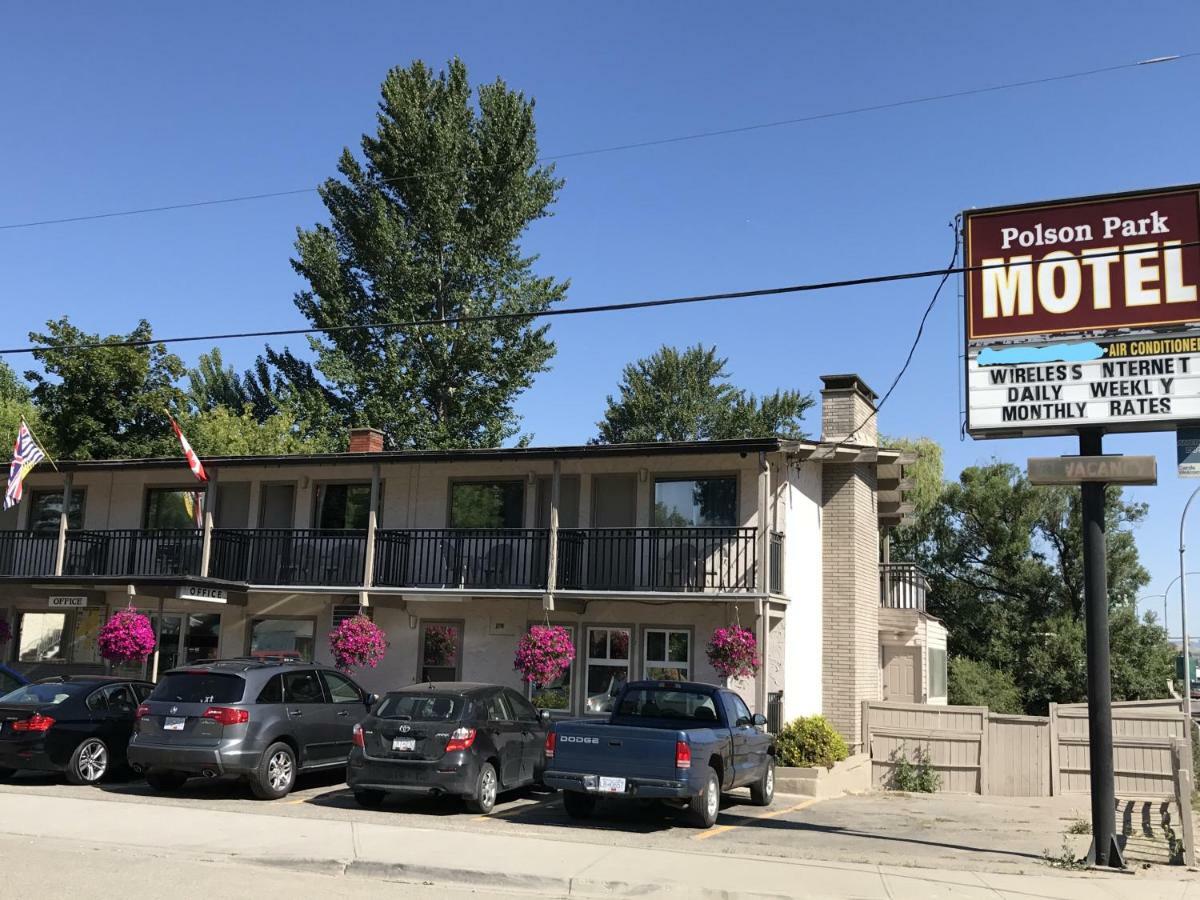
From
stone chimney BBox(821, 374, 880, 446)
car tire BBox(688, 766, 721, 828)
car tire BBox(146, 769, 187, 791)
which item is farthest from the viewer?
stone chimney BBox(821, 374, 880, 446)

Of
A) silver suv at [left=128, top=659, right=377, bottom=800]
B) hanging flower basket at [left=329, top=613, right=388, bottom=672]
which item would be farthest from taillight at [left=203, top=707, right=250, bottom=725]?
hanging flower basket at [left=329, top=613, right=388, bottom=672]

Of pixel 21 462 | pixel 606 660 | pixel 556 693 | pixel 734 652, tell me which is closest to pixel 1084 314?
pixel 734 652

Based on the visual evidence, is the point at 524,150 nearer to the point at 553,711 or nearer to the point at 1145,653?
the point at 553,711

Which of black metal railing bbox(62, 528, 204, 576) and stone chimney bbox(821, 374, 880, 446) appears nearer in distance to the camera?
stone chimney bbox(821, 374, 880, 446)

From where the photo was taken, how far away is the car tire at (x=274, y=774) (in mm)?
14070

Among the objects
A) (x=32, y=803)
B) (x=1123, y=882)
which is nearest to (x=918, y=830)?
(x=1123, y=882)

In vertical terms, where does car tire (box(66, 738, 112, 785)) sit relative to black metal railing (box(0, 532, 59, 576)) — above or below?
below

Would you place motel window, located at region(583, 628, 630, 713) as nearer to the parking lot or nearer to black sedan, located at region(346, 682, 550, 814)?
the parking lot

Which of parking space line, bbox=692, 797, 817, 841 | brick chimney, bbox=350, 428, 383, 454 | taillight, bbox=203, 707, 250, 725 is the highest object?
brick chimney, bbox=350, 428, 383, 454

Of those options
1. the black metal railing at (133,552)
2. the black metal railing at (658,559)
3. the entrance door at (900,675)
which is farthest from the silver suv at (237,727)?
the entrance door at (900,675)

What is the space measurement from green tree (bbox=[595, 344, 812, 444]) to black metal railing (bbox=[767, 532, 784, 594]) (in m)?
32.8

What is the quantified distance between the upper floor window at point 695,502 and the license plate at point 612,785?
8.99 metres

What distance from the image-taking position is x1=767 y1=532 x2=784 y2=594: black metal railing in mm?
19906

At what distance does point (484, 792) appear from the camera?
13.5 m
